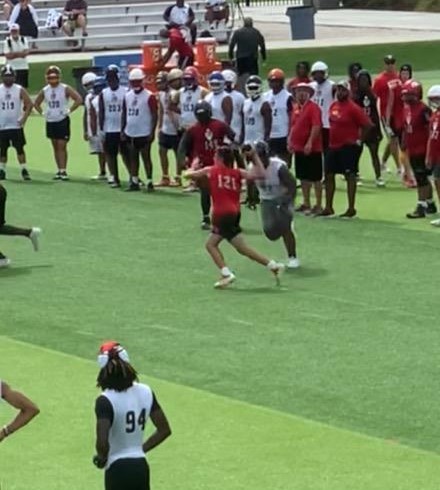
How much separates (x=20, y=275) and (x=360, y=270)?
430 cm

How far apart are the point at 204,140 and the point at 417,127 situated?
10.1ft

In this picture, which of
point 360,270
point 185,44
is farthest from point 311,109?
point 185,44

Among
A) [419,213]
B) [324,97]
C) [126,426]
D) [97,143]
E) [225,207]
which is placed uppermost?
[126,426]

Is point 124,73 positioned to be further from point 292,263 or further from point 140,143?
point 292,263

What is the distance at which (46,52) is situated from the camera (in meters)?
51.8

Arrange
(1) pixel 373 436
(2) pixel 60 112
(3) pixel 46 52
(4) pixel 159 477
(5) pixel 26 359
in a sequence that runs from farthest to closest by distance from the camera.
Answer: (3) pixel 46 52 < (2) pixel 60 112 < (5) pixel 26 359 < (1) pixel 373 436 < (4) pixel 159 477

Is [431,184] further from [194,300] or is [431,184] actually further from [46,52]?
[46,52]

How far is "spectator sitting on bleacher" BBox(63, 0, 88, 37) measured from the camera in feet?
168

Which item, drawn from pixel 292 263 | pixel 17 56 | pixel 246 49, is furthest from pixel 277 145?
pixel 17 56

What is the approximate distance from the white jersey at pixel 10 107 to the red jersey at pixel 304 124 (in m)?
6.01

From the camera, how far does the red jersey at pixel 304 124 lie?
84.5 feet

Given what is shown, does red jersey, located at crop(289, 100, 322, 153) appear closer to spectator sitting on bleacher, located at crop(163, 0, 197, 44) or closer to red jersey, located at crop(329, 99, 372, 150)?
red jersey, located at crop(329, 99, 372, 150)

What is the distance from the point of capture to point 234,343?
18.9 metres

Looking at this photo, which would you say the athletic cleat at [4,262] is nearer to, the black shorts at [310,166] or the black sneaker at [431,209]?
the black shorts at [310,166]
